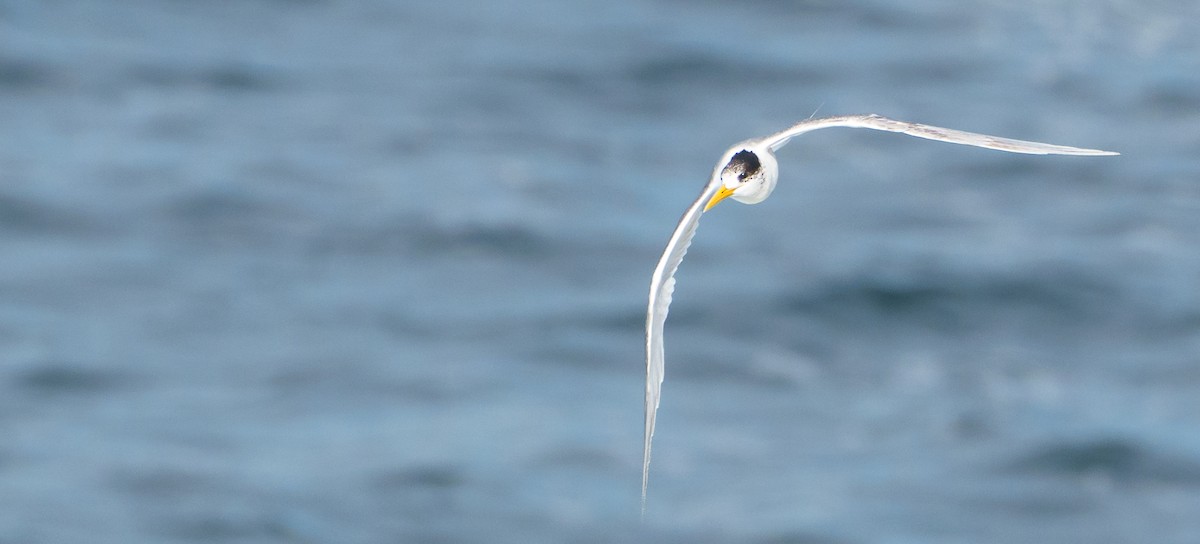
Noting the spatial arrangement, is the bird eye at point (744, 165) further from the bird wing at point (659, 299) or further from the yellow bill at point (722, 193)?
the bird wing at point (659, 299)

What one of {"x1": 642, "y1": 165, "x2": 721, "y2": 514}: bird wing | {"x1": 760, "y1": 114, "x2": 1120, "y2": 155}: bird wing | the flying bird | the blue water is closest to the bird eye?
the flying bird

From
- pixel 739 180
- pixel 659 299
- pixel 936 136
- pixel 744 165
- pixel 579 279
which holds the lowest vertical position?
pixel 659 299

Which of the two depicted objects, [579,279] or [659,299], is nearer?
[659,299]

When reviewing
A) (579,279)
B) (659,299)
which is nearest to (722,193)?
(659,299)

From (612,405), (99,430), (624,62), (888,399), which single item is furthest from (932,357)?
(99,430)

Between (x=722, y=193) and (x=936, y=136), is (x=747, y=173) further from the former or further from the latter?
(x=936, y=136)

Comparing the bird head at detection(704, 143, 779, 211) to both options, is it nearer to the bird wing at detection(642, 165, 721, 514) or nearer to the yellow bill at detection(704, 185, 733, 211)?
the yellow bill at detection(704, 185, 733, 211)

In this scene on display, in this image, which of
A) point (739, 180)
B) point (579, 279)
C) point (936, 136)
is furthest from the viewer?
point (579, 279)

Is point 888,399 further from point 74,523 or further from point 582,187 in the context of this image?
point 74,523
